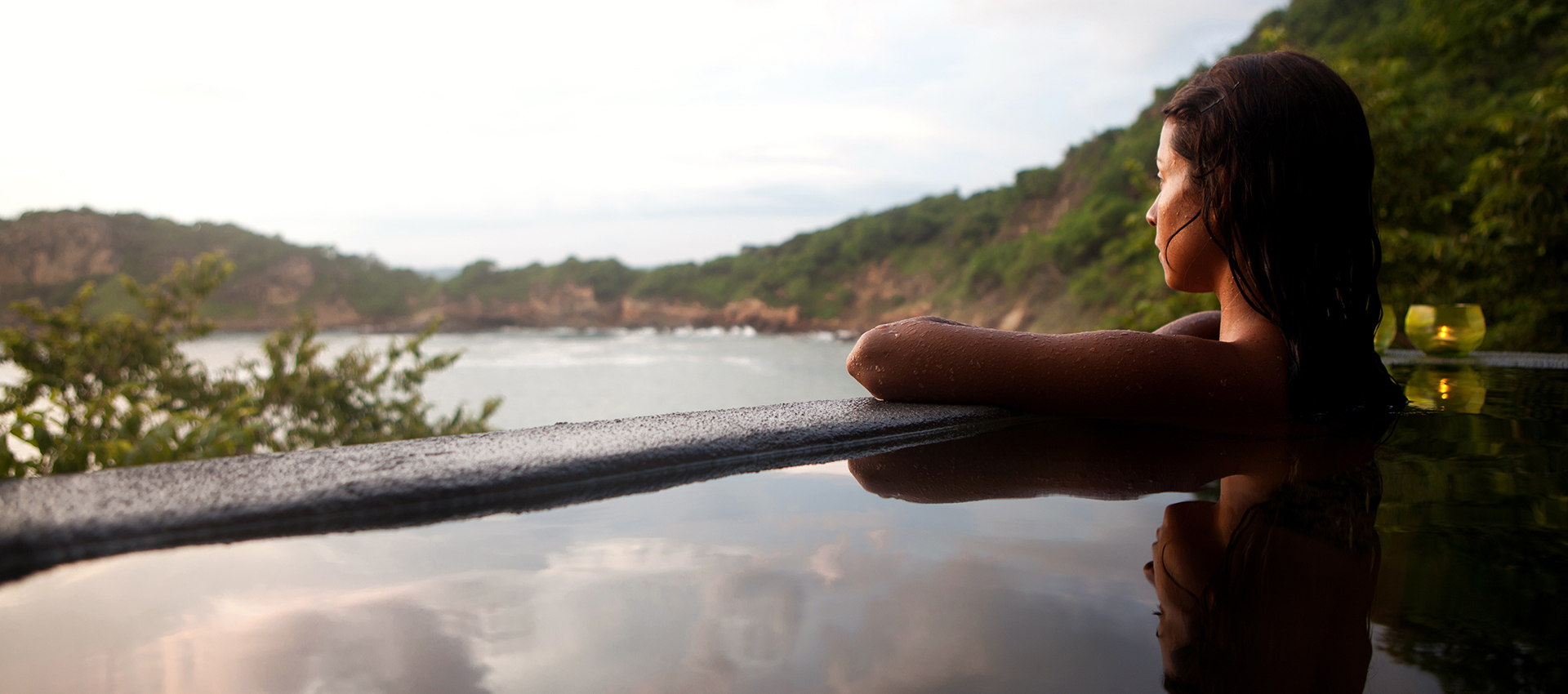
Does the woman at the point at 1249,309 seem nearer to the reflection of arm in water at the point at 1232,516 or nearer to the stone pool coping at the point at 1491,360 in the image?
the reflection of arm in water at the point at 1232,516

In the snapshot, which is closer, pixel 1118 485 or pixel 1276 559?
pixel 1276 559

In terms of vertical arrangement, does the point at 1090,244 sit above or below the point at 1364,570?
above

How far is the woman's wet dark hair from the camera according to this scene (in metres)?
1.16

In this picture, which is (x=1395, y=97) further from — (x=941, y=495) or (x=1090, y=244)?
(x=1090, y=244)

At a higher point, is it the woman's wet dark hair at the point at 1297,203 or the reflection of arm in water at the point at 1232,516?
the woman's wet dark hair at the point at 1297,203

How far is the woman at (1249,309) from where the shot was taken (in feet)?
3.69

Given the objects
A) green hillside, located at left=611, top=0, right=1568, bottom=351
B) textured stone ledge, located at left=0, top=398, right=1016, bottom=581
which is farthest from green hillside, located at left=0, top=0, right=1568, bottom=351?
textured stone ledge, located at left=0, top=398, right=1016, bottom=581

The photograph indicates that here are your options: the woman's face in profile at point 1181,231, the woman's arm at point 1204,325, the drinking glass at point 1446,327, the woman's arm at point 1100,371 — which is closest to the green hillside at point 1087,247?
the woman's face in profile at point 1181,231

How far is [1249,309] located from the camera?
3.99 ft

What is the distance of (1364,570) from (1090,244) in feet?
56.2

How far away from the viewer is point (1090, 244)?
16359mm

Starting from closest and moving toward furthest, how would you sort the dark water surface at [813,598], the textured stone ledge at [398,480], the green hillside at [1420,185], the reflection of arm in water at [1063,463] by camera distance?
the dark water surface at [813,598] → the textured stone ledge at [398,480] → the reflection of arm in water at [1063,463] → the green hillside at [1420,185]

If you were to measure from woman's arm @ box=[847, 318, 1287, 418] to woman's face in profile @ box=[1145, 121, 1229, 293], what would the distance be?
6.4 inches

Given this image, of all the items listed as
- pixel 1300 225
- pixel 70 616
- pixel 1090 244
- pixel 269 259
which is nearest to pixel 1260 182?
pixel 1300 225
